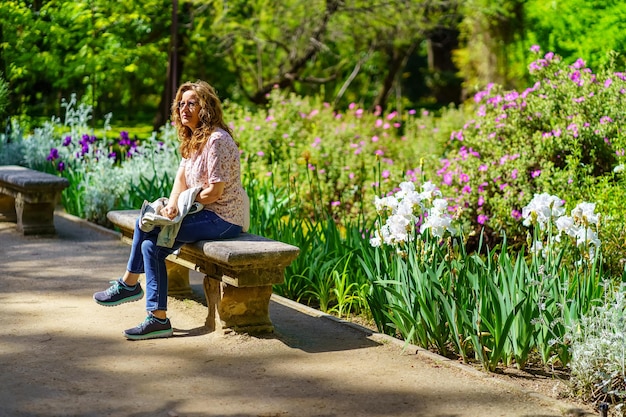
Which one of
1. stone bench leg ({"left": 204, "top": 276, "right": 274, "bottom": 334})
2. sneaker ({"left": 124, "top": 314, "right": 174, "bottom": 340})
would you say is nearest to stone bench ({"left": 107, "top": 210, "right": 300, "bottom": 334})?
stone bench leg ({"left": 204, "top": 276, "right": 274, "bottom": 334})

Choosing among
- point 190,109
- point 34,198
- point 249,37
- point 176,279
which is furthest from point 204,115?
point 249,37

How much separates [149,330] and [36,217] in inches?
140

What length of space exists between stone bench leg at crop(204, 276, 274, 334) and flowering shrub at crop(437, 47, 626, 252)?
327 cm

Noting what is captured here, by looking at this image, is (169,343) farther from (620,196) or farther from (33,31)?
(33,31)

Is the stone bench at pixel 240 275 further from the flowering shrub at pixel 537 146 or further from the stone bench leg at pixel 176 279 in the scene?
the flowering shrub at pixel 537 146

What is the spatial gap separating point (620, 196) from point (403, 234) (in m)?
2.93

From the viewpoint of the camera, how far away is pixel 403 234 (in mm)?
5105

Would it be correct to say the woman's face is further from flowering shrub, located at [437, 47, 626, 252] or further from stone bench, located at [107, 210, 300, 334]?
flowering shrub, located at [437, 47, 626, 252]

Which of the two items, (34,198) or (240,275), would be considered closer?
(240,275)

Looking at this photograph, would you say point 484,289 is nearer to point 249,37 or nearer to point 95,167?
point 95,167

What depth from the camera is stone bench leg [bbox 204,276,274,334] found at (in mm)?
5102

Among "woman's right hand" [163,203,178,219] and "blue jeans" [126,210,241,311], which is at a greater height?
"woman's right hand" [163,203,178,219]

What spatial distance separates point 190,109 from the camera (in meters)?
5.25

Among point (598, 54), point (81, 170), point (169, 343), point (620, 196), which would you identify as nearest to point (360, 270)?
point (169, 343)
